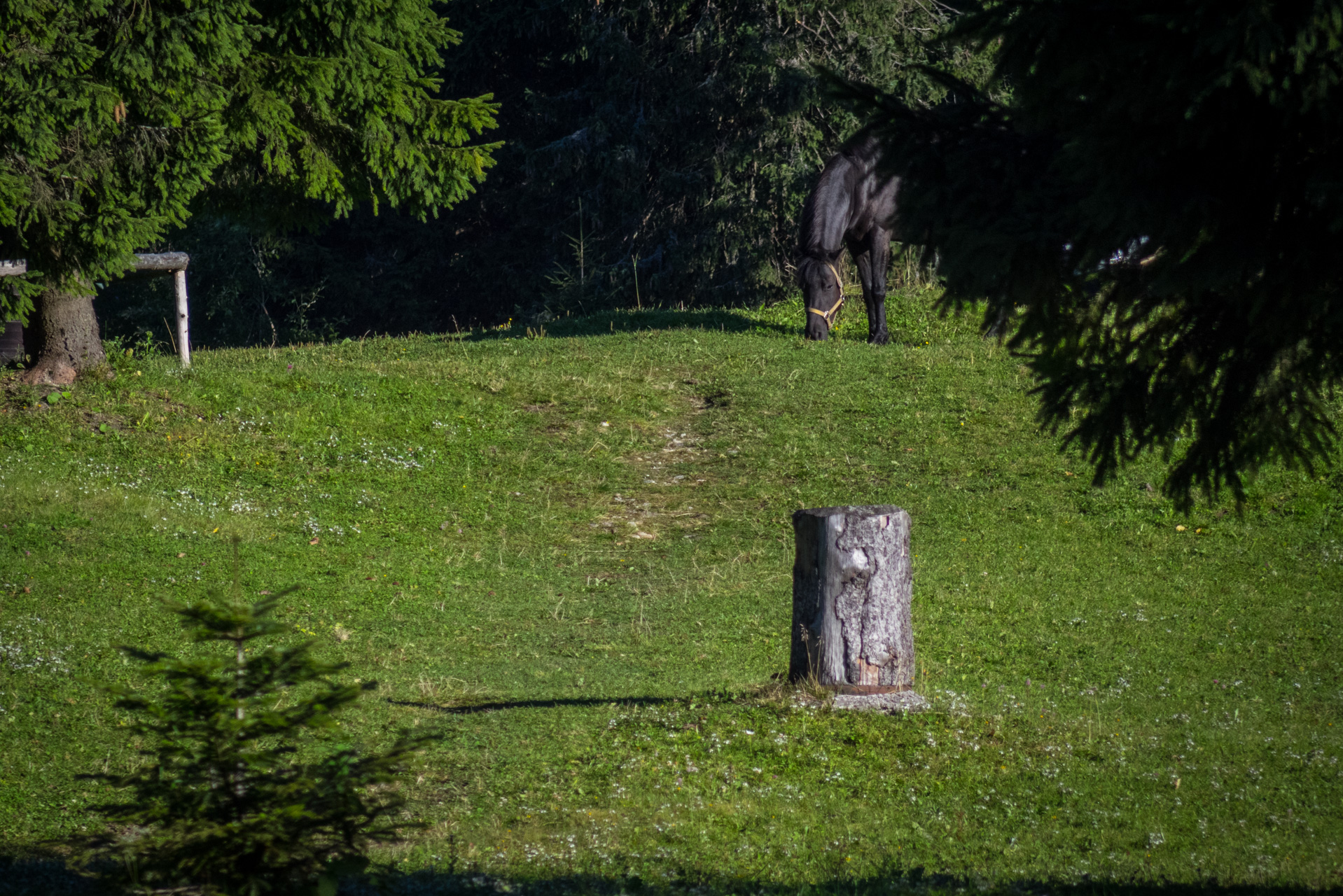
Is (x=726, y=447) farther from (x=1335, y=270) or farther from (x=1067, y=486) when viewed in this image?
(x=1335, y=270)

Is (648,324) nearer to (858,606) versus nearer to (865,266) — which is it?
(865,266)

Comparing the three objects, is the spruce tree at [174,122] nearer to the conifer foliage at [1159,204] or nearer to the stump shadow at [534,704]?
the stump shadow at [534,704]

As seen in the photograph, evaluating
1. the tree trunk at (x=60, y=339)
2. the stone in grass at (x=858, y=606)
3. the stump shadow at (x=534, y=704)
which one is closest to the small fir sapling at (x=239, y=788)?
the stump shadow at (x=534, y=704)

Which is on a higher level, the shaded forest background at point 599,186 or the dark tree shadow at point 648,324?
the shaded forest background at point 599,186

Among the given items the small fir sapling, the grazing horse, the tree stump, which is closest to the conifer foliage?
the tree stump

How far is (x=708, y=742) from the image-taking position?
711cm

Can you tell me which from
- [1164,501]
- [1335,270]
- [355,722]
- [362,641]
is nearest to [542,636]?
[362,641]

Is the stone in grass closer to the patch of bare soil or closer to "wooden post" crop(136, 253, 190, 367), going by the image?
the patch of bare soil

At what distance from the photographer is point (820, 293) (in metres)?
20.0

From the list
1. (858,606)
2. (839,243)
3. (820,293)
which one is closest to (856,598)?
(858,606)

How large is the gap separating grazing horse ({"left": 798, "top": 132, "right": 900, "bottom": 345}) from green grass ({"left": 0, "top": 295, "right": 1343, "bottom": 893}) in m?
1.33

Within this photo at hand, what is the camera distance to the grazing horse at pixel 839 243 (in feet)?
64.7

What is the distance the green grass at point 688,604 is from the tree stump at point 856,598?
0.37 metres

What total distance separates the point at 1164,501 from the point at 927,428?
10.6ft
